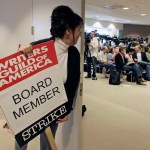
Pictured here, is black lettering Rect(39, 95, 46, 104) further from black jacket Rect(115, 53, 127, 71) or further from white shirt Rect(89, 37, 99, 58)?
white shirt Rect(89, 37, 99, 58)

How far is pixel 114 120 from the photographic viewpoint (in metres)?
4.05

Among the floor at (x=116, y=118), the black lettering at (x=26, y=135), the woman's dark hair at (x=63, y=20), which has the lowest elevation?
the floor at (x=116, y=118)

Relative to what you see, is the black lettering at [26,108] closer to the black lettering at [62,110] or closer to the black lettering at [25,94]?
the black lettering at [25,94]

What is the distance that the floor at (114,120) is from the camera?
310 cm

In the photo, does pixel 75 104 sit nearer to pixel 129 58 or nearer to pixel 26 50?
pixel 26 50

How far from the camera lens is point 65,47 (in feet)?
5.74

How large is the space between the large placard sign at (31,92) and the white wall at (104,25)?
12.3m

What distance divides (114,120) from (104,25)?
39.6ft

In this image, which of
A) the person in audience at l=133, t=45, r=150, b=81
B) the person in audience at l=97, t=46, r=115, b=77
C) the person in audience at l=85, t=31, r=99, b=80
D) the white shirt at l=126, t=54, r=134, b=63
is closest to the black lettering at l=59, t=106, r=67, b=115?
the person in audience at l=85, t=31, r=99, b=80

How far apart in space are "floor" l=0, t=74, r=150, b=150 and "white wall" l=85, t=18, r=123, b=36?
7.93 meters

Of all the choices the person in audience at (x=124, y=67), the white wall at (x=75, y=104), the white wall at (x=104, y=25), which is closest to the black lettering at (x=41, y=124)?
the white wall at (x=75, y=104)

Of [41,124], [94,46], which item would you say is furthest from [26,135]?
[94,46]

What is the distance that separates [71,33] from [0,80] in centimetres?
68

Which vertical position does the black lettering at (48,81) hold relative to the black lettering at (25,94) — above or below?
above
